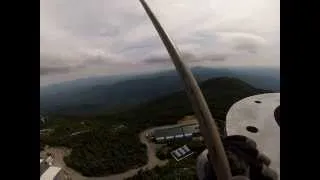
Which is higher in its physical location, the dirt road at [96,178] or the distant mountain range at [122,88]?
the distant mountain range at [122,88]

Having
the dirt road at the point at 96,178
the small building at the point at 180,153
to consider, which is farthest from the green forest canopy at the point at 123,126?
the small building at the point at 180,153

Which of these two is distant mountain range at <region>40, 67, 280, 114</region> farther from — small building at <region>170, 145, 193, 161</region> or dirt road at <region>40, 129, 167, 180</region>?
small building at <region>170, 145, 193, 161</region>

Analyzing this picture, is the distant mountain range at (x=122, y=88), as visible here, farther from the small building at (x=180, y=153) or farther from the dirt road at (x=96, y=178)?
the small building at (x=180, y=153)

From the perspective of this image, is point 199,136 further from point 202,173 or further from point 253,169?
point 253,169
